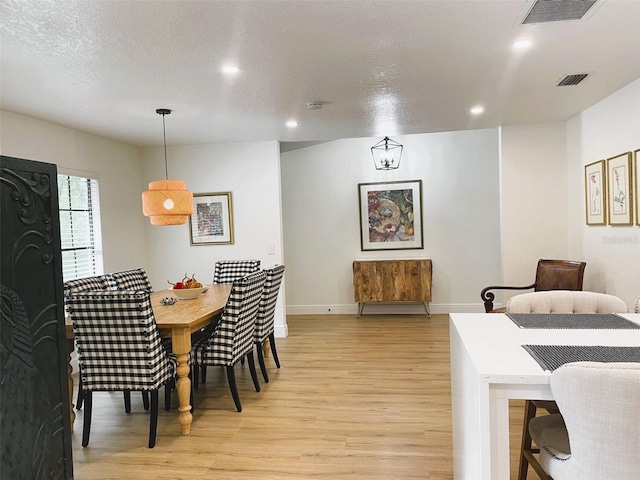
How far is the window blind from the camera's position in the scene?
446 centimetres

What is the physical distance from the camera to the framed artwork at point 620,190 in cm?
357

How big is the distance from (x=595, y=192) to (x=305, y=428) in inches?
130

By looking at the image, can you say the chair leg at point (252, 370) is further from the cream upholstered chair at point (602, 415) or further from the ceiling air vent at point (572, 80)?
the ceiling air vent at point (572, 80)

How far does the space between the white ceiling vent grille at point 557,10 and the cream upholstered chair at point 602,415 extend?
1.63 meters

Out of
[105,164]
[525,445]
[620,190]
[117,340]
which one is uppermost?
[105,164]

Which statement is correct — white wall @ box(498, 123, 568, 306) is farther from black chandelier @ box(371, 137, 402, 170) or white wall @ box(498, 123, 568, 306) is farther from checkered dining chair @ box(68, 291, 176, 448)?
checkered dining chair @ box(68, 291, 176, 448)

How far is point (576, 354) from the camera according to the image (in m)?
1.56

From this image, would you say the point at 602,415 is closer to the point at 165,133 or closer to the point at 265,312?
the point at 265,312

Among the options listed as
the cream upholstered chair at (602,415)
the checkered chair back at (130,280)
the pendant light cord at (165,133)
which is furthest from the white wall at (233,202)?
the cream upholstered chair at (602,415)

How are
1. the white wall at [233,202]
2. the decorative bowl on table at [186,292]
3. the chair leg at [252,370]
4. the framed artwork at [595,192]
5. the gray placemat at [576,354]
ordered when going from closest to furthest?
the gray placemat at [576,354]
the chair leg at [252,370]
the decorative bowl on table at [186,292]
the framed artwork at [595,192]
the white wall at [233,202]

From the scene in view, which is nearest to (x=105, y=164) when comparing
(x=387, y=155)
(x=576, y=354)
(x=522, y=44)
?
(x=387, y=155)

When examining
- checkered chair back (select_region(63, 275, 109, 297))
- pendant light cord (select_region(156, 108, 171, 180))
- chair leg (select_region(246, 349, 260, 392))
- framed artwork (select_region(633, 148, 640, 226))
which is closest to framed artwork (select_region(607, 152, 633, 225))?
framed artwork (select_region(633, 148, 640, 226))

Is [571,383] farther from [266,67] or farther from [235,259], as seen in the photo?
[235,259]

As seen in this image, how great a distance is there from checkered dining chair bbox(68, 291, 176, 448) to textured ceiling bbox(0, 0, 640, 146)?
4.51 ft
